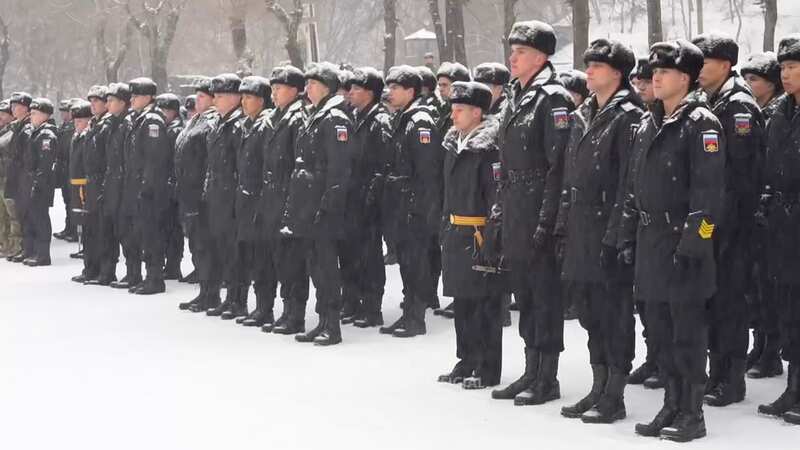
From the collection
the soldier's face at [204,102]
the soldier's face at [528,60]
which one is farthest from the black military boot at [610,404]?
the soldier's face at [204,102]

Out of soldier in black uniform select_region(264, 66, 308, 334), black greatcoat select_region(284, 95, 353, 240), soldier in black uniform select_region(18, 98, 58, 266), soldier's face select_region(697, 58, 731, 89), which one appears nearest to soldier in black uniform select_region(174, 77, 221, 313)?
soldier in black uniform select_region(264, 66, 308, 334)

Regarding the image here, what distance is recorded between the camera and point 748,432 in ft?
26.7

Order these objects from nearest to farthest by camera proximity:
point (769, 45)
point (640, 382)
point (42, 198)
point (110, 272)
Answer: point (640, 382) → point (110, 272) → point (42, 198) → point (769, 45)

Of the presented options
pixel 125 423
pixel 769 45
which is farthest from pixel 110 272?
pixel 769 45

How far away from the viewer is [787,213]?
8.71m

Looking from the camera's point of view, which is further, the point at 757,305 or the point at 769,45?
the point at 769,45

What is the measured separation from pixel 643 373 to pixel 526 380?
106 cm

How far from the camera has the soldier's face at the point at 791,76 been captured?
28.7ft

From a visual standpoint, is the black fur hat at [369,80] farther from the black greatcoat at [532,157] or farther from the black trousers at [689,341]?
the black trousers at [689,341]

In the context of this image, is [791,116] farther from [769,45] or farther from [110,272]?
[769,45]

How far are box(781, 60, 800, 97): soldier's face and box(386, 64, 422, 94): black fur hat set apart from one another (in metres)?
4.44

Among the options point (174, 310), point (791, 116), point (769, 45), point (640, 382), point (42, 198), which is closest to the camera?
point (791, 116)

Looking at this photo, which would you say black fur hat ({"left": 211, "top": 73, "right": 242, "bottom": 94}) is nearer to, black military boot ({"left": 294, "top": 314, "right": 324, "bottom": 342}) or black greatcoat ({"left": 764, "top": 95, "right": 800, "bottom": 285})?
black military boot ({"left": 294, "top": 314, "right": 324, "bottom": 342})

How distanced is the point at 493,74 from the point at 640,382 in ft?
11.4
